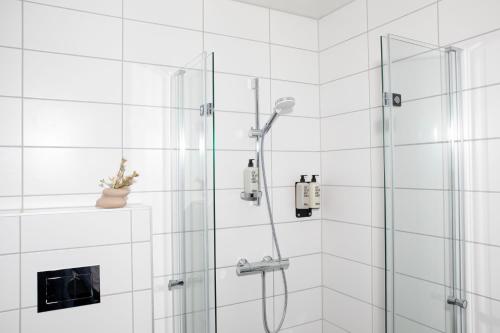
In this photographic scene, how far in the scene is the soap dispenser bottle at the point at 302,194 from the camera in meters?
2.05

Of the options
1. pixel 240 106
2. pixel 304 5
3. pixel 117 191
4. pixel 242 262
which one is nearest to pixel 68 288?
pixel 117 191

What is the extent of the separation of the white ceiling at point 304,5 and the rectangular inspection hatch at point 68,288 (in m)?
1.65

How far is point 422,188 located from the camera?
4.20 feet

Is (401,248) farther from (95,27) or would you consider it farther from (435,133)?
(95,27)

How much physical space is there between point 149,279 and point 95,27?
3.96 feet

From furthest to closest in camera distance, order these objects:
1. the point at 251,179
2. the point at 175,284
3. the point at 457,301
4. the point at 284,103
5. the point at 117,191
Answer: the point at 251,179, the point at 284,103, the point at 175,284, the point at 117,191, the point at 457,301

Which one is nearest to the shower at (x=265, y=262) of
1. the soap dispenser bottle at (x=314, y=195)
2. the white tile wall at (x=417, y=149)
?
the soap dispenser bottle at (x=314, y=195)

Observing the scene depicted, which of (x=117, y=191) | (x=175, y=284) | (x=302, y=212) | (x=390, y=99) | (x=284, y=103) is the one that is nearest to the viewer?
(x=390, y=99)

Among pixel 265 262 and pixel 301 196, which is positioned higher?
pixel 301 196

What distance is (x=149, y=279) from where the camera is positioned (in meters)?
1.52

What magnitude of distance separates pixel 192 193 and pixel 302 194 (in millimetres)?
835

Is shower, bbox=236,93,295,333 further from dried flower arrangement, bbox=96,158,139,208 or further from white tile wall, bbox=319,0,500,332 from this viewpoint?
dried flower arrangement, bbox=96,158,139,208

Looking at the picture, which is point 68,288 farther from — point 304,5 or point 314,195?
point 304,5

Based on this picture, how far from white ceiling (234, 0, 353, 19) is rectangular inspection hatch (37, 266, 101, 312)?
165cm
